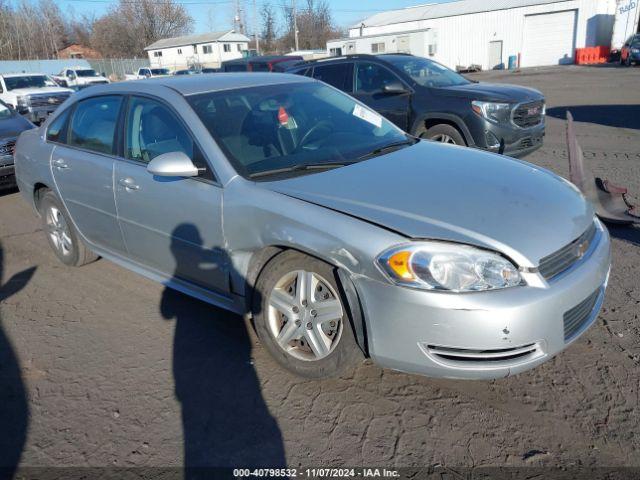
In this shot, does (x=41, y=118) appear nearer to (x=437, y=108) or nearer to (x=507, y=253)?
(x=437, y=108)

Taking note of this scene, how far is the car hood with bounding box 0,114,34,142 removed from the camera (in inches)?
317

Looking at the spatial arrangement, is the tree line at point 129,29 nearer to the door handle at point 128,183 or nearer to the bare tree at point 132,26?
the bare tree at point 132,26

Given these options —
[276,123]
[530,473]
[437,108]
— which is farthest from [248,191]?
[437,108]

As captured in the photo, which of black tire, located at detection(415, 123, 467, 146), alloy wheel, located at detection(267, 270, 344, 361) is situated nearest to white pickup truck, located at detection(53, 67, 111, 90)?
black tire, located at detection(415, 123, 467, 146)

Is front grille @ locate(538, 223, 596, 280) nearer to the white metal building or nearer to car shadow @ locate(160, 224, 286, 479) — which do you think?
car shadow @ locate(160, 224, 286, 479)

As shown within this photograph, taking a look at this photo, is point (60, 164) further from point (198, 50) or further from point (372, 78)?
point (198, 50)

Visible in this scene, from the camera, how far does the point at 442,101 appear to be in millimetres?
7285

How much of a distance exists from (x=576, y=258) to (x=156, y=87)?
9.81ft

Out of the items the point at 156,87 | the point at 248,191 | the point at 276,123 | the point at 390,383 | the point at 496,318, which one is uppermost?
the point at 156,87

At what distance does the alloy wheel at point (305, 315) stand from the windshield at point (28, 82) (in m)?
19.3

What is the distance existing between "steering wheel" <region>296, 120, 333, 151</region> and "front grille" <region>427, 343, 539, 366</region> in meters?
1.69

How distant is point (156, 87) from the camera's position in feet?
12.4

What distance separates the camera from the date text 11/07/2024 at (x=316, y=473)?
7.84ft

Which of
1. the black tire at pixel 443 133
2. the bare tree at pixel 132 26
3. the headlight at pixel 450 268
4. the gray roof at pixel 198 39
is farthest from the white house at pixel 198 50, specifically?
the headlight at pixel 450 268
